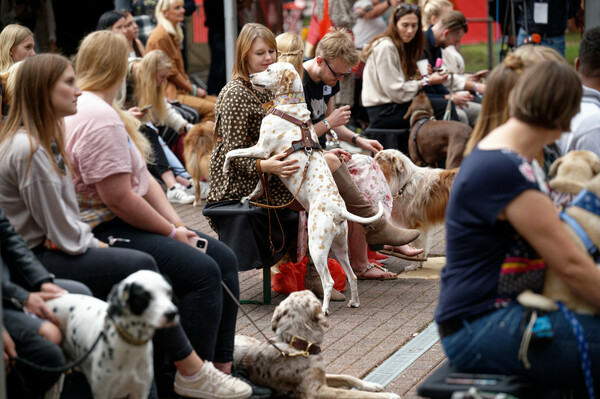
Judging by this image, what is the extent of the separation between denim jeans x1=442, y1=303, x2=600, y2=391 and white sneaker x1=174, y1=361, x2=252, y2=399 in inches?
47.4

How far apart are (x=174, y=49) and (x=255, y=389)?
675 cm

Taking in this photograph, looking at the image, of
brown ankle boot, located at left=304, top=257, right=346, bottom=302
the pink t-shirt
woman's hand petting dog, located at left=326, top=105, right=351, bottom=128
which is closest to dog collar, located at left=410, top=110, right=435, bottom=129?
woman's hand petting dog, located at left=326, top=105, right=351, bottom=128

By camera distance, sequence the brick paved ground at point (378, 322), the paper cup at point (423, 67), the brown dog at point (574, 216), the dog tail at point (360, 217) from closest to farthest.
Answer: the brown dog at point (574, 216) → the brick paved ground at point (378, 322) → the dog tail at point (360, 217) → the paper cup at point (423, 67)

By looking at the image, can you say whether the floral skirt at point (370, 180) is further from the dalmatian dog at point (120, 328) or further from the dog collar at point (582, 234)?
the dalmatian dog at point (120, 328)

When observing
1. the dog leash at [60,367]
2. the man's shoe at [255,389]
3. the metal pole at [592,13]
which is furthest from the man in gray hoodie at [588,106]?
the metal pole at [592,13]

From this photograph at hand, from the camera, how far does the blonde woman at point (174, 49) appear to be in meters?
10.1

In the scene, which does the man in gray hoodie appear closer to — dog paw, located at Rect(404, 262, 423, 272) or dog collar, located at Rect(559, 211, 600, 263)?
dog collar, located at Rect(559, 211, 600, 263)

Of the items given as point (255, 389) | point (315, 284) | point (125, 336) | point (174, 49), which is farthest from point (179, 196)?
point (125, 336)

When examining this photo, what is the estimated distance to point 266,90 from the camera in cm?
554

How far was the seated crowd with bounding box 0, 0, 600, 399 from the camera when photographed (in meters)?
3.10

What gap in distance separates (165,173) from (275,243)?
3800 mm

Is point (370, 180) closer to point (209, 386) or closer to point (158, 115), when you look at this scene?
point (209, 386)

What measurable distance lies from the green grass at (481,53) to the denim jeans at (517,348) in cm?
1297

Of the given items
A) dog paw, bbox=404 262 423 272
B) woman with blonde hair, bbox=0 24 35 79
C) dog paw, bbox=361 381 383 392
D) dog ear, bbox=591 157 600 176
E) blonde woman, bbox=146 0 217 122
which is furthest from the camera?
blonde woman, bbox=146 0 217 122
